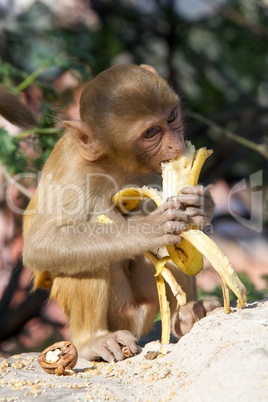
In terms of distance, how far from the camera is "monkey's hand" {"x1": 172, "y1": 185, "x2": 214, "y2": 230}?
5.01 metres

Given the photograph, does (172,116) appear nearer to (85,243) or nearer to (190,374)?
(85,243)

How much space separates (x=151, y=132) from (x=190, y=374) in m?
1.78

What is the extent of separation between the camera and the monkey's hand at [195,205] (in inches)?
197

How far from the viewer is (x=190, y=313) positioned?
17.3 ft

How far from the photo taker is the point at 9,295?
29.9ft

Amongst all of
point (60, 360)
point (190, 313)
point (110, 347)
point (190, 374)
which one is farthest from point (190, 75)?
point (190, 374)

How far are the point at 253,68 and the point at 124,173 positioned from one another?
→ 5.37 metres

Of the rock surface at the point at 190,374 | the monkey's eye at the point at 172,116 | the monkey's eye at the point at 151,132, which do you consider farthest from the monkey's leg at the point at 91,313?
the monkey's eye at the point at 172,116

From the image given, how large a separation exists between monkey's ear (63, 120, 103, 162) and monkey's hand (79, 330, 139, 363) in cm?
119

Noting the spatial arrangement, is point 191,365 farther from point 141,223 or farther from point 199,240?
point 141,223

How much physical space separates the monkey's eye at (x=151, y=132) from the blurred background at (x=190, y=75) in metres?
3.72

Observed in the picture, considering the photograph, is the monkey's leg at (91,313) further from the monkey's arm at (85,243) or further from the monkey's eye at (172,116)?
the monkey's eye at (172,116)

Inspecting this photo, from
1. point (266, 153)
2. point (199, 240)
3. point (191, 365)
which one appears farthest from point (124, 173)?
point (266, 153)

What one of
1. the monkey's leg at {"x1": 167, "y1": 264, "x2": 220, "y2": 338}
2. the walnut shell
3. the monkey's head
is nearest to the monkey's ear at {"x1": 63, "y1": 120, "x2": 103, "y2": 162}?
the monkey's head
